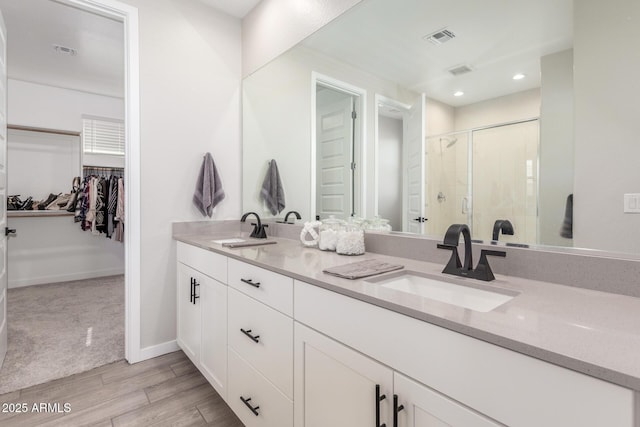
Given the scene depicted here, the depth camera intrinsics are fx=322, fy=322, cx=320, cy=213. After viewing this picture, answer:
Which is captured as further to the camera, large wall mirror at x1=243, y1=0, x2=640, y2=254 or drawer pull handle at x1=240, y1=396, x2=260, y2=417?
drawer pull handle at x1=240, y1=396, x2=260, y2=417

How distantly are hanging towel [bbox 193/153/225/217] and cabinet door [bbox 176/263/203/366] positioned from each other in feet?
1.51

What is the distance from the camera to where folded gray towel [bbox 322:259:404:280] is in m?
1.10

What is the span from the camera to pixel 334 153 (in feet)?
6.77

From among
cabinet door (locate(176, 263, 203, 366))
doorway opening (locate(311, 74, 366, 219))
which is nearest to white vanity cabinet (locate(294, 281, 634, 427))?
doorway opening (locate(311, 74, 366, 219))

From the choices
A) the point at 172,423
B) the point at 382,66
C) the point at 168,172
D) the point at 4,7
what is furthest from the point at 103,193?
the point at 382,66

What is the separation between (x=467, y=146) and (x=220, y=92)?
1991 mm

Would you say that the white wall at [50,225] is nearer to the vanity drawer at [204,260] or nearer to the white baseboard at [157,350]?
the white baseboard at [157,350]

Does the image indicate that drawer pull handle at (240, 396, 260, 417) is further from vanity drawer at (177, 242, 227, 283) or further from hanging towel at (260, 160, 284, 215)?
hanging towel at (260, 160, 284, 215)

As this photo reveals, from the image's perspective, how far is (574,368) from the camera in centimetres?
53

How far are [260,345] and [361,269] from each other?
56cm

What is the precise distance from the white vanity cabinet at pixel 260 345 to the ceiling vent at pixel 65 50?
3.15 metres

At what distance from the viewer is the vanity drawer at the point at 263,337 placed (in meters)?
1.20

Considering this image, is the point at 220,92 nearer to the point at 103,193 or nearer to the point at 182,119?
the point at 182,119

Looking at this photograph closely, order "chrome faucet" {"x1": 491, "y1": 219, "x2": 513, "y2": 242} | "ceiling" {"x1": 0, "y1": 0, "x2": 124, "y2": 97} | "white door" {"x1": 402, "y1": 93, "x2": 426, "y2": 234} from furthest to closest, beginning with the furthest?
"ceiling" {"x1": 0, "y1": 0, "x2": 124, "y2": 97}, "white door" {"x1": 402, "y1": 93, "x2": 426, "y2": 234}, "chrome faucet" {"x1": 491, "y1": 219, "x2": 513, "y2": 242}
